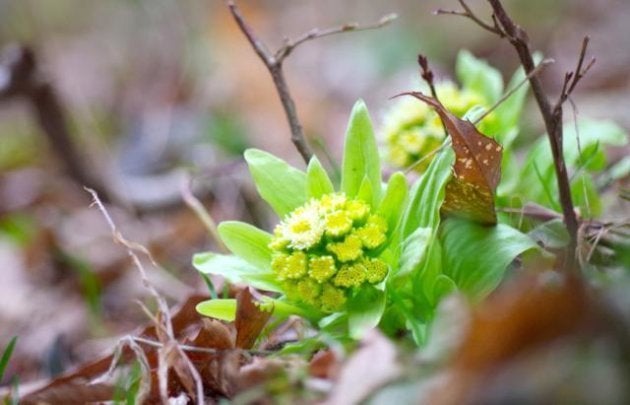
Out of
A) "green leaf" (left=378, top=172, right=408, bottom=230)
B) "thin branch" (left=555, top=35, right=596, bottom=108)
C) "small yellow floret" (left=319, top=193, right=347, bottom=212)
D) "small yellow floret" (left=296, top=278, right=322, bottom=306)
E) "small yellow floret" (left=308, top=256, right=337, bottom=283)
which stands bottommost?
"small yellow floret" (left=296, top=278, right=322, bottom=306)

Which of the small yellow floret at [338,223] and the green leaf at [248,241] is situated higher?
the small yellow floret at [338,223]

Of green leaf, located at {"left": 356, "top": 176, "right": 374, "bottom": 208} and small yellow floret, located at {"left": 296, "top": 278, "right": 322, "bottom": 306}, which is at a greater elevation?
green leaf, located at {"left": 356, "top": 176, "right": 374, "bottom": 208}

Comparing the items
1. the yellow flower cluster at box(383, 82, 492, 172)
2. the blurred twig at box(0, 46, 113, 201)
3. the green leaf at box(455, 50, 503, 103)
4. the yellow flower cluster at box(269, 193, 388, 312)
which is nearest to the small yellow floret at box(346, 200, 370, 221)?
the yellow flower cluster at box(269, 193, 388, 312)

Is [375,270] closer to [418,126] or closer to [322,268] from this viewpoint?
[322,268]

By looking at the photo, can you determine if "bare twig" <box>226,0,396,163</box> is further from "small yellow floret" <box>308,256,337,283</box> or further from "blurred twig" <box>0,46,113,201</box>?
"blurred twig" <box>0,46,113,201</box>

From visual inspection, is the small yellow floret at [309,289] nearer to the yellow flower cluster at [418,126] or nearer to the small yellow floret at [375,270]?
the small yellow floret at [375,270]

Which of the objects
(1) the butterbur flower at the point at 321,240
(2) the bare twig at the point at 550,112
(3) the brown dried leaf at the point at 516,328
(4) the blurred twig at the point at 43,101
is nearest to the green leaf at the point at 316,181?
(1) the butterbur flower at the point at 321,240
